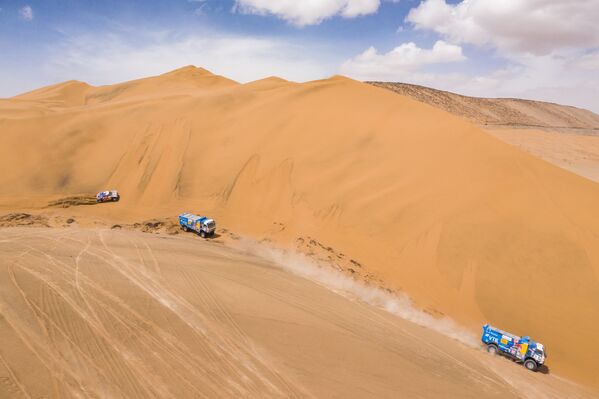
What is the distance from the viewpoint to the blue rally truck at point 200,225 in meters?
21.3

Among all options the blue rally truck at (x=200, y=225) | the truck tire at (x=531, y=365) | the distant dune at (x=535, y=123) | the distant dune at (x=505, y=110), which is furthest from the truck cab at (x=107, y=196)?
the distant dune at (x=505, y=110)

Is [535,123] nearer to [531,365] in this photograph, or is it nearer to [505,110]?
[505,110]

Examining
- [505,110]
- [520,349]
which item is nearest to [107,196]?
[520,349]

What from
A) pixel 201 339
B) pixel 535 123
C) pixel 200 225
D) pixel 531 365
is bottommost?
pixel 531 365

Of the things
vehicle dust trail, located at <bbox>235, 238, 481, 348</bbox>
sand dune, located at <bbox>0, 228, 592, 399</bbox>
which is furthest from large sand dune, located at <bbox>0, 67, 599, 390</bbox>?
sand dune, located at <bbox>0, 228, 592, 399</bbox>

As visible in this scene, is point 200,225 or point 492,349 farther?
point 200,225

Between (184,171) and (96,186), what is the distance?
7.19 metres

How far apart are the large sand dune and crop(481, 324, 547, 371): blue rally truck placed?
1684mm

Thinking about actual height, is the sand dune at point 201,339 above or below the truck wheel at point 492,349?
above

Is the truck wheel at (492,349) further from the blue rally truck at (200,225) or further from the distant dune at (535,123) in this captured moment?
the distant dune at (535,123)

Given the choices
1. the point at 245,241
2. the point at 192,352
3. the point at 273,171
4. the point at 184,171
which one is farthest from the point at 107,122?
the point at 192,352

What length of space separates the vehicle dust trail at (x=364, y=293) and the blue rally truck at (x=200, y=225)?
9.83 feet

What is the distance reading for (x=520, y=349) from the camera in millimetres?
13945

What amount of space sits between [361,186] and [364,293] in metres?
8.75
